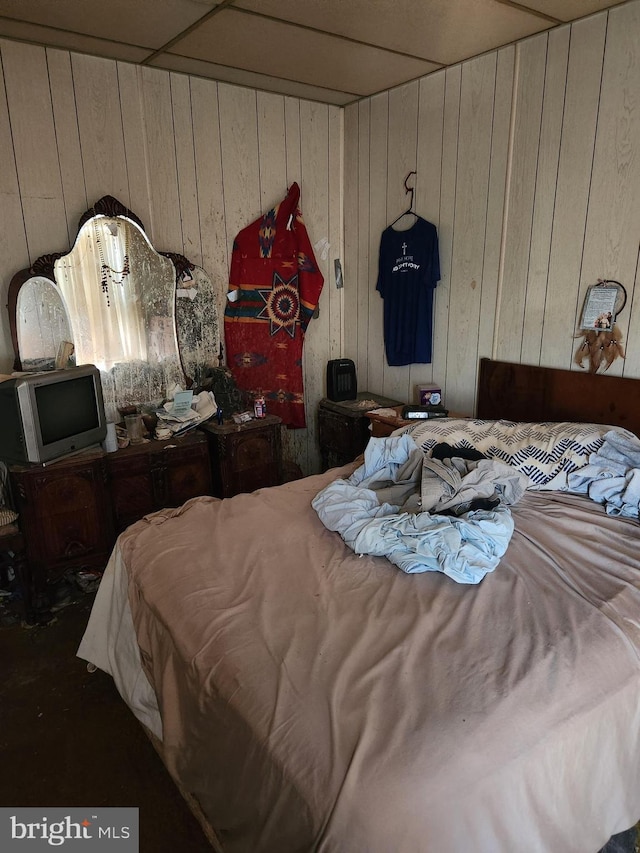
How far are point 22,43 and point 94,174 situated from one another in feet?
1.97

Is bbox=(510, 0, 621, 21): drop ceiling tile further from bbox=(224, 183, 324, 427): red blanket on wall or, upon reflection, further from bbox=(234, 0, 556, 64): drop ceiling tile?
bbox=(224, 183, 324, 427): red blanket on wall

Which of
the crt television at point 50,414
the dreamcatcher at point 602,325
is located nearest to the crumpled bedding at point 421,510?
the dreamcatcher at point 602,325

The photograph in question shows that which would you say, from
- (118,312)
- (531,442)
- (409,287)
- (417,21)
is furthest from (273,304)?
(531,442)

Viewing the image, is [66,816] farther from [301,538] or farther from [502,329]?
[502,329]

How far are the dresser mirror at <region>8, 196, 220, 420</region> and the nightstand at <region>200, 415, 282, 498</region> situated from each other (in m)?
0.45

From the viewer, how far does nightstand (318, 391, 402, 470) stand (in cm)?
348

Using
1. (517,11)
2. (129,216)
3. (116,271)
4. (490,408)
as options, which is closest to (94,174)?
(129,216)

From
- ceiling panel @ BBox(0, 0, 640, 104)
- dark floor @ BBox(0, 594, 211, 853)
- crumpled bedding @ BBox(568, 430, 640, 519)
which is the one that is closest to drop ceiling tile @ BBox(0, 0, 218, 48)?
ceiling panel @ BBox(0, 0, 640, 104)

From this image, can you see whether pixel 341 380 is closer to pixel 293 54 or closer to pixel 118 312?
pixel 118 312

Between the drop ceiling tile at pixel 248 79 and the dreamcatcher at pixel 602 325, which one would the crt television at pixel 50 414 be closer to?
the drop ceiling tile at pixel 248 79

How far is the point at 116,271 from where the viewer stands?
2.98 metres

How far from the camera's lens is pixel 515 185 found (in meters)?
2.73

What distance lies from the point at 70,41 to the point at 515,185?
2.22 m

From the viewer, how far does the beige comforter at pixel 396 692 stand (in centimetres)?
99
